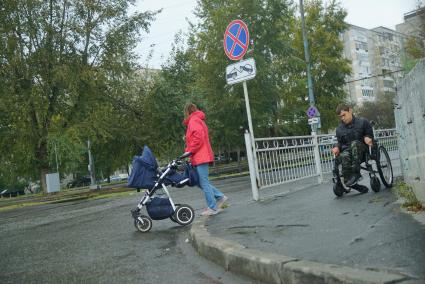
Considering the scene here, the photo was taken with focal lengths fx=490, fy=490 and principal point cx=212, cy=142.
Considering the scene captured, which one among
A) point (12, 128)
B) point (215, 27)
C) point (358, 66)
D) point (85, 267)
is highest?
point (358, 66)

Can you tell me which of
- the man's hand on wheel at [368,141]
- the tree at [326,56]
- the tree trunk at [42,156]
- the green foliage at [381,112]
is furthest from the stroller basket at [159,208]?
the green foliage at [381,112]

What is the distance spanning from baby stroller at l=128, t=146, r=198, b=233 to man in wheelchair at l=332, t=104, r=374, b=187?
2706 mm

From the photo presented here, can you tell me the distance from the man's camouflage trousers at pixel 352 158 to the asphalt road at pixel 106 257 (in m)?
2.92

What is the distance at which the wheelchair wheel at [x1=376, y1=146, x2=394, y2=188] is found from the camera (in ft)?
28.6

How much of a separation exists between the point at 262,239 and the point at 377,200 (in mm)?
2783

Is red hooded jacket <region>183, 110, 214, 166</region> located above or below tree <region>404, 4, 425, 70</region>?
below

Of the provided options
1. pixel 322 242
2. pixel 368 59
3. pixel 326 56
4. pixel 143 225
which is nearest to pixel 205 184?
pixel 143 225

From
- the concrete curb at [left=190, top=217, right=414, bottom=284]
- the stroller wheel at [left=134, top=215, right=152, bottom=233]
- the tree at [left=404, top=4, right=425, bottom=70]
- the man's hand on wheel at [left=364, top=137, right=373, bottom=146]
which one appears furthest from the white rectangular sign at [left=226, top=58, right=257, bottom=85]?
the tree at [left=404, top=4, right=425, bottom=70]

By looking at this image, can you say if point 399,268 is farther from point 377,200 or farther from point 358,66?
point 358,66

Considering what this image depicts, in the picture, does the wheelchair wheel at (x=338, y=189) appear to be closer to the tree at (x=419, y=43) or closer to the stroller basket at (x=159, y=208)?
the stroller basket at (x=159, y=208)

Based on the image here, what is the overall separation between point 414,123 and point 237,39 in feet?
15.0

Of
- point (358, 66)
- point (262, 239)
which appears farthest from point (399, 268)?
point (358, 66)

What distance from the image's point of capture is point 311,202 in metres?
8.12

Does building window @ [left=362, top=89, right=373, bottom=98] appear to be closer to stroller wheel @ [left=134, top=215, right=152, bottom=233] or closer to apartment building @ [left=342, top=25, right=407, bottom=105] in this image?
apartment building @ [left=342, top=25, right=407, bottom=105]
